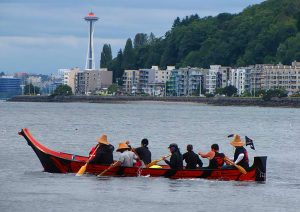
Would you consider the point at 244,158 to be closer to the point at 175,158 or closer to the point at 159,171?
the point at 175,158

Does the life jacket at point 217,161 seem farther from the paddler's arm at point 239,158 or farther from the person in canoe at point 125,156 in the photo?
the person in canoe at point 125,156

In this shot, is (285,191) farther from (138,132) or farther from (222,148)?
(138,132)

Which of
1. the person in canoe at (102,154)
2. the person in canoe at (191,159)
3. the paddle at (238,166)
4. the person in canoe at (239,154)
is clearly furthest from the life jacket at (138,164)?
the person in canoe at (239,154)

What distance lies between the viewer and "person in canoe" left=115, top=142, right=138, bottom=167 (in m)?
51.9

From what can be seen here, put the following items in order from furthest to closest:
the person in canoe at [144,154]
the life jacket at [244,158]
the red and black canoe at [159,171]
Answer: the person in canoe at [144,154] → the life jacket at [244,158] → the red and black canoe at [159,171]

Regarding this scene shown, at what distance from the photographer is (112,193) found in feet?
159

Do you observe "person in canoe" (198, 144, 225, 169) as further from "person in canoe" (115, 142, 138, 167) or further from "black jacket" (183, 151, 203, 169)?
"person in canoe" (115, 142, 138, 167)

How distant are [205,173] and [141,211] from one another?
7989 millimetres

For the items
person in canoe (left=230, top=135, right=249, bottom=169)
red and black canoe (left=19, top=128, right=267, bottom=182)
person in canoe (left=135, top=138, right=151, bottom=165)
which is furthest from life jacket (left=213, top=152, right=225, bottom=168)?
person in canoe (left=135, top=138, right=151, bottom=165)

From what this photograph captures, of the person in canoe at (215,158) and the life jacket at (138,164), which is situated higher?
the person in canoe at (215,158)

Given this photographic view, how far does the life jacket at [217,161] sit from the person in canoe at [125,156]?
10.5 ft

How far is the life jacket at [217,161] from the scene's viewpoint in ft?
169

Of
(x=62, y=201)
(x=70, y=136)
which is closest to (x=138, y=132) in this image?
(x=70, y=136)

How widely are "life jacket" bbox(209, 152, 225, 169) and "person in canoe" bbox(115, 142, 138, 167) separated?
3211mm
